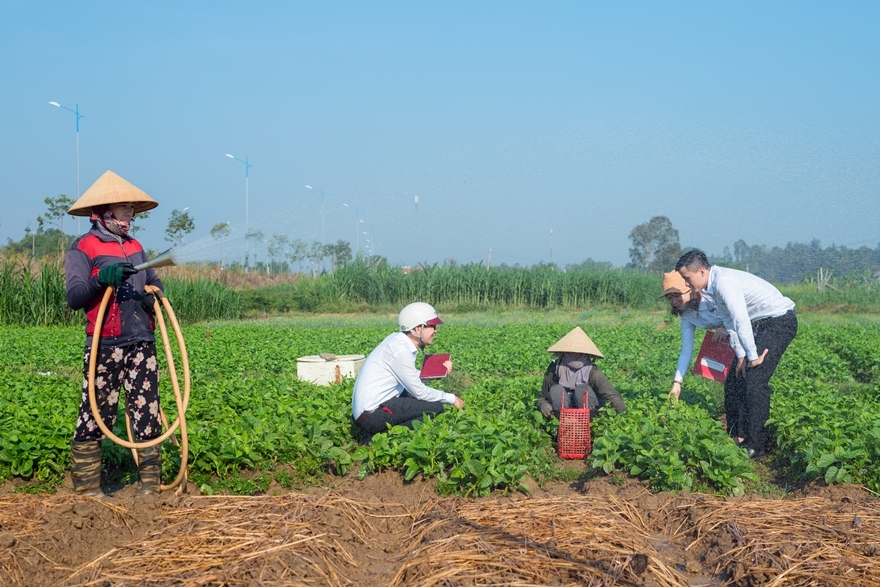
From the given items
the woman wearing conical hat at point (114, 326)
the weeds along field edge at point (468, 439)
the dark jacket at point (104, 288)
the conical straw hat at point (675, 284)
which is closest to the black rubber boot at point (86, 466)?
the woman wearing conical hat at point (114, 326)

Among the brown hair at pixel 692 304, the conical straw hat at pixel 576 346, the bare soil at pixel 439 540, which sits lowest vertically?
the bare soil at pixel 439 540

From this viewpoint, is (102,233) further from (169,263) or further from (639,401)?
(639,401)

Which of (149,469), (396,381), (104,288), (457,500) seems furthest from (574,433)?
(104,288)

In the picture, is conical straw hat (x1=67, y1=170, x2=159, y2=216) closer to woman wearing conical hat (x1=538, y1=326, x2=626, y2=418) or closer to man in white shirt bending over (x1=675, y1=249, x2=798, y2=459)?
woman wearing conical hat (x1=538, y1=326, x2=626, y2=418)

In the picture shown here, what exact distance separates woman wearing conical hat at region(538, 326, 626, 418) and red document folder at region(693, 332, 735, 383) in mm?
823

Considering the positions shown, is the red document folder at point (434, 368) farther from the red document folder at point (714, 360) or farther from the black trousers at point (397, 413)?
the red document folder at point (714, 360)

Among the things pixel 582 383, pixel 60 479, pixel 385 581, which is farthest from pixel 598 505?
pixel 60 479

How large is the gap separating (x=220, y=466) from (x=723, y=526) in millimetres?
3659

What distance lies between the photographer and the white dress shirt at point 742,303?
22.0 feet

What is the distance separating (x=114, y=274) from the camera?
496 cm

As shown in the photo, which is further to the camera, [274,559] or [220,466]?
[220,466]

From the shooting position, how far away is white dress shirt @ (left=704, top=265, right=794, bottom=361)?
6.70m

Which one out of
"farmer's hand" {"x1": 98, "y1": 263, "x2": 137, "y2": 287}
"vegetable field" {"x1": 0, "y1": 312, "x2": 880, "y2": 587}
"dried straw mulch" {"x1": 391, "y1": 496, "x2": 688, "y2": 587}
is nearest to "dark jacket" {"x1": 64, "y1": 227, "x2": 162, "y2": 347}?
"farmer's hand" {"x1": 98, "y1": 263, "x2": 137, "y2": 287}

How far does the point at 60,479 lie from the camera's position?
20.6 ft
